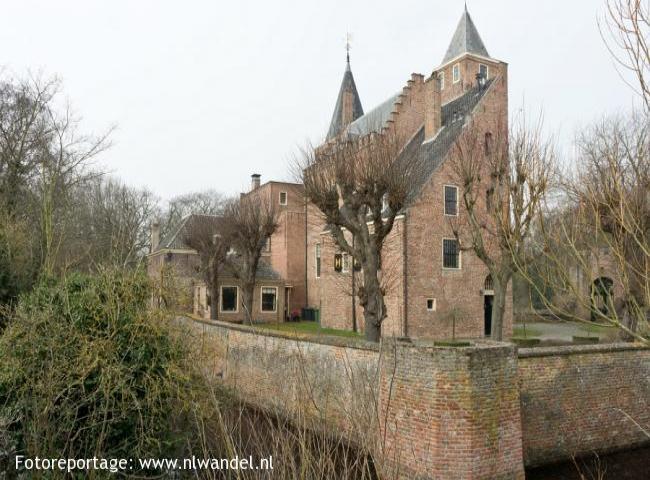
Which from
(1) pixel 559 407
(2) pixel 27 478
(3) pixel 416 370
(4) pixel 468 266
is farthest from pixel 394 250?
(2) pixel 27 478

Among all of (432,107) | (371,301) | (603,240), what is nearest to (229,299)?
(432,107)

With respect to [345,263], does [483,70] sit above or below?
above

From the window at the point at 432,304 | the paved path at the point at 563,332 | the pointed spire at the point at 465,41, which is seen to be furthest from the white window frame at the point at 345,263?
the pointed spire at the point at 465,41

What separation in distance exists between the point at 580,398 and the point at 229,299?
23154 mm

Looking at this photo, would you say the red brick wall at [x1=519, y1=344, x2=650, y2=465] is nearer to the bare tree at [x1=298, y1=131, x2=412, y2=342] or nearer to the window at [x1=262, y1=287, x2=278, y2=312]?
the bare tree at [x1=298, y1=131, x2=412, y2=342]

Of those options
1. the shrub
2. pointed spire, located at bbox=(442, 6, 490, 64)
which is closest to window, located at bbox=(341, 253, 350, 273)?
pointed spire, located at bbox=(442, 6, 490, 64)

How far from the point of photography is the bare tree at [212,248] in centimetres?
2423

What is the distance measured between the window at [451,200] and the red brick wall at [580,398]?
12.0 meters

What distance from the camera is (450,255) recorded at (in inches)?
884

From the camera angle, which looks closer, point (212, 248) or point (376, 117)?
point (212, 248)

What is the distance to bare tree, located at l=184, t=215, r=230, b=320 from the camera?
24.2 meters

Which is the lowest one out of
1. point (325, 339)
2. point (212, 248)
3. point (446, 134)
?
point (325, 339)

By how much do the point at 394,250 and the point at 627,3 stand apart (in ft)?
59.1

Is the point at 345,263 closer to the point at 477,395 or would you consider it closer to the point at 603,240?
the point at 477,395
